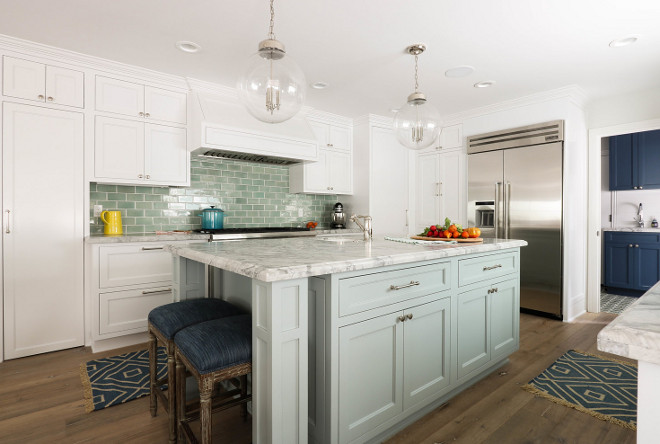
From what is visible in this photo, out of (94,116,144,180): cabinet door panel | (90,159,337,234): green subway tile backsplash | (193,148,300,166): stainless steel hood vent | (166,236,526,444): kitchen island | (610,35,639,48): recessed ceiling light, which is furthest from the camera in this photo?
(193,148,300,166): stainless steel hood vent

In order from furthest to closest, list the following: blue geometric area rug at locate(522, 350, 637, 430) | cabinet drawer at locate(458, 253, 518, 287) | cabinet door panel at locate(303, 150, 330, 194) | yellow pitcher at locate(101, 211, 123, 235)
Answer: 1. cabinet door panel at locate(303, 150, 330, 194)
2. yellow pitcher at locate(101, 211, 123, 235)
3. cabinet drawer at locate(458, 253, 518, 287)
4. blue geometric area rug at locate(522, 350, 637, 430)

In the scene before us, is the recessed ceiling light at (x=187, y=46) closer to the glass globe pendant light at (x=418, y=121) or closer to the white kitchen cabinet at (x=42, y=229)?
the white kitchen cabinet at (x=42, y=229)

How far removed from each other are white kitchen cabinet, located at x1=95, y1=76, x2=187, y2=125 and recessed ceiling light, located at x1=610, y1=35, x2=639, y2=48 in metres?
3.77

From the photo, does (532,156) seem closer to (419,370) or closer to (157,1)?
(419,370)

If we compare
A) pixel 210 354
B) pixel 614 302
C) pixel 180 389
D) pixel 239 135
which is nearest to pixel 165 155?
pixel 239 135

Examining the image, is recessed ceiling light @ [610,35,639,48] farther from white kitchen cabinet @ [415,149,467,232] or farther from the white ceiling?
white kitchen cabinet @ [415,149,467,232]

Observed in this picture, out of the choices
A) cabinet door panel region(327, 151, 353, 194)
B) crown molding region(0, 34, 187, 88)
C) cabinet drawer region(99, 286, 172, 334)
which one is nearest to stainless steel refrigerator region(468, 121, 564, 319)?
cabinet door panel region(327, 151, 353, 194)

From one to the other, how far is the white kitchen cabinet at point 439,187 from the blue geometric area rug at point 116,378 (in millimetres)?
3767

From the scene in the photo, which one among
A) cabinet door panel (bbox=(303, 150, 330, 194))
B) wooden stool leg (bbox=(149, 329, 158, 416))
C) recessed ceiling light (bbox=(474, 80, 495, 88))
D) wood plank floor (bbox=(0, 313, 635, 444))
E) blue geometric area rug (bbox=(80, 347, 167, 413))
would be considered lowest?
wood plank floor (bbox=(0, 313, 635, 444))

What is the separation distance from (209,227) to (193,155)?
0.80 m

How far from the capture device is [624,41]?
9.36 feet

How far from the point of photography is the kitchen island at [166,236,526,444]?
136cm

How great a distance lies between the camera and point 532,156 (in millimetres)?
4117

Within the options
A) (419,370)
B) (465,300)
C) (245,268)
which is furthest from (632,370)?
(245,268)
